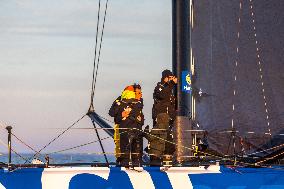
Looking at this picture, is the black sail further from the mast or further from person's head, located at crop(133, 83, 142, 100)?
person's head, located at crop(133, 83, 142, 100)

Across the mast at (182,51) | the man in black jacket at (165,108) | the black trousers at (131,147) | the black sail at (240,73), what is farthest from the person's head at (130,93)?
the black sail at (240,73)

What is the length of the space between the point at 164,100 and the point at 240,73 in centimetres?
206

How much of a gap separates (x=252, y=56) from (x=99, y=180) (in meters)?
4.71

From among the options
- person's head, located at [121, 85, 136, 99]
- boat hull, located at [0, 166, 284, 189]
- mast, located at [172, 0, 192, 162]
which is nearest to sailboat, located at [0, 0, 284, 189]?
mast, located at [172, 0, 192, 162]

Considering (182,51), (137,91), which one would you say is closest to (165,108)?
(137,91)

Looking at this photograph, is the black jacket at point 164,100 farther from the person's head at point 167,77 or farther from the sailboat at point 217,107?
the sailboat at point 217,107

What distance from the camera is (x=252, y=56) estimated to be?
46.4ft

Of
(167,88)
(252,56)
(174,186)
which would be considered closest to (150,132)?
(167,88)

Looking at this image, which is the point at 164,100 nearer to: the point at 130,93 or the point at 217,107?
the point at 130,93

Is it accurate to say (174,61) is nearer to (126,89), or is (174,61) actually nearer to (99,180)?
(126,89)

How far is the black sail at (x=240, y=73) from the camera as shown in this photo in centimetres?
1366

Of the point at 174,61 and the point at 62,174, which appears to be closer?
the point at 62,174

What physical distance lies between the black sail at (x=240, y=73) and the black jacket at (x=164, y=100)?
42.5 inches

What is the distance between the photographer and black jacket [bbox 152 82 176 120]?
12602 millimetres
